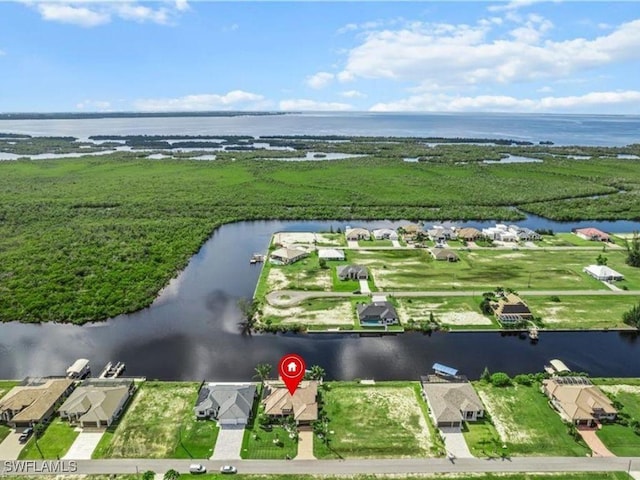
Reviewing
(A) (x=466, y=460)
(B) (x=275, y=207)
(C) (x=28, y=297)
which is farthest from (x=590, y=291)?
(C) (x=28, y=297)

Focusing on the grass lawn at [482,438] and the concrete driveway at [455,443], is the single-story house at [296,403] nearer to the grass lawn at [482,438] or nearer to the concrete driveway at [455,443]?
the concrete driveway at [455,443]

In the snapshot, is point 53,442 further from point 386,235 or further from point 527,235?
point 527,235

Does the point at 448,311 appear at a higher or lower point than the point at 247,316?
higher

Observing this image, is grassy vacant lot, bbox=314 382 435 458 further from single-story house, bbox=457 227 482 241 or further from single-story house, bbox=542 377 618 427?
single-story house, bbox=457 227 482 241

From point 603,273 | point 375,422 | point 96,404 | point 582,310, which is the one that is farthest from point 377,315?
point 603,273

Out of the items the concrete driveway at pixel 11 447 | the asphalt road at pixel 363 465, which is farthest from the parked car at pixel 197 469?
the concrete driveway at pixel 11 447

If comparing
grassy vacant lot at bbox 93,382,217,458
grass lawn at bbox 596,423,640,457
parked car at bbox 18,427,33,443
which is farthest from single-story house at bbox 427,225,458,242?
parked car at bbox 18,427,33,443
